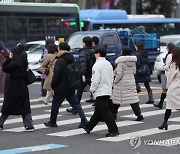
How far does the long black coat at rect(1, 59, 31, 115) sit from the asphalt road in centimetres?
46

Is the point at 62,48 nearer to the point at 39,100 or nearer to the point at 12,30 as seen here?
the point at 39,100

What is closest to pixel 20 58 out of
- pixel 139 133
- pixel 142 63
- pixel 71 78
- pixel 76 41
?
pixel 71 78

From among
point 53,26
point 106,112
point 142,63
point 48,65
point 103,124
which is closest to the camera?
point 106,112

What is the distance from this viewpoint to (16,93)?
12.2 metres

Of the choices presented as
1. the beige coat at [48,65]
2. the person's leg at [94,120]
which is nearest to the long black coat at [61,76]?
the person's leg at [94,120]

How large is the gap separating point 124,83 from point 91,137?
2.17 m

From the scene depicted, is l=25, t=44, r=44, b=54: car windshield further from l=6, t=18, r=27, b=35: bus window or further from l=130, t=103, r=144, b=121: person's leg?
l=130, t=103, r=144, b=121: person's leg

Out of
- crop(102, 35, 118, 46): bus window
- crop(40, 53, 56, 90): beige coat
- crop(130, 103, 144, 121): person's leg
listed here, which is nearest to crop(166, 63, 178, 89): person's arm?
crop(130, 103, 144, 121): person's leg

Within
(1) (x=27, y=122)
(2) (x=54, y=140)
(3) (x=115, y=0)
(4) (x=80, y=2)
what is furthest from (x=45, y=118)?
(3) (x=115, y=0)

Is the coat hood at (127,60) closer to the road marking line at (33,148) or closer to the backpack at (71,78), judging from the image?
the backpack at (71,78)

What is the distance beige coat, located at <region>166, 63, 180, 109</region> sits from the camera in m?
11.9

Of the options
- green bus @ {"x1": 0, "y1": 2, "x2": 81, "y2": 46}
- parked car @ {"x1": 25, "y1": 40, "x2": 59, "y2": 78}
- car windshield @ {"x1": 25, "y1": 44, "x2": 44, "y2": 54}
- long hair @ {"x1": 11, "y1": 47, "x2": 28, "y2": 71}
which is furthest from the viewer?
green bus @ {"x1": 0, "y1": 2, "x2": 81, "y2": 46}

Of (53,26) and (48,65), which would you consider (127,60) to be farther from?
(53,26)

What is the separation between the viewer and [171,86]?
12.0m
